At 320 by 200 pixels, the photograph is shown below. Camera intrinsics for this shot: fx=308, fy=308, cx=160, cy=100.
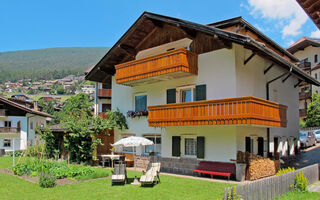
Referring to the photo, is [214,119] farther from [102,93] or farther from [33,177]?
[102,93]

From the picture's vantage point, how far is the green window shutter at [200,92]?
700 inches

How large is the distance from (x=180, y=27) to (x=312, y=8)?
11.1 metres

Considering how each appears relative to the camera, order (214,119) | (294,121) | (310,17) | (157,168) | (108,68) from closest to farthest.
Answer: (310,17), (157,168), (214,119), (294,121), (108,68)

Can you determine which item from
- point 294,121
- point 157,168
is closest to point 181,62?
point 157,168

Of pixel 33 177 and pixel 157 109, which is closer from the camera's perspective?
pixel 33 177

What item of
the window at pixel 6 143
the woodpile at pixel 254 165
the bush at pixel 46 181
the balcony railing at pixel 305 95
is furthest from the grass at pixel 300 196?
the window at pixel 6 143

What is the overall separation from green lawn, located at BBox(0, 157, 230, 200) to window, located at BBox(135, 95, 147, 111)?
7.97 m

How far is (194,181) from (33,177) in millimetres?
8314

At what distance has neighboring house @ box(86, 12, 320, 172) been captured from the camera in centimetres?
1587

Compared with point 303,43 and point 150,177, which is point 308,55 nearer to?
point 303,43

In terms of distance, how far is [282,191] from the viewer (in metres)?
11.3

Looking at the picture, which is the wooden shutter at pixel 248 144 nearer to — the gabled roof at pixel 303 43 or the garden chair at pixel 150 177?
the garden chair at pixel 150 177

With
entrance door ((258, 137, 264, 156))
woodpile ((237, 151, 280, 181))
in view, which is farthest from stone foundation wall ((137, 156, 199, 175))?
entrance door ((258, 137, 264, 156))

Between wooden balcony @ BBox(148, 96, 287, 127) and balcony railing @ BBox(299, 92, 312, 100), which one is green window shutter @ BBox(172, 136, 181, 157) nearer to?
wooden balcony @ BBox(148, 96, 287, 127)
